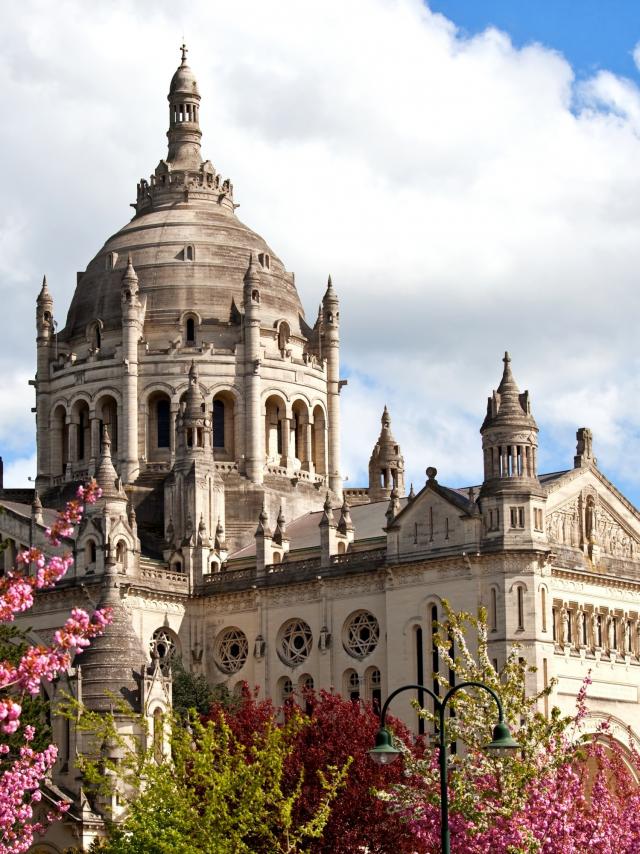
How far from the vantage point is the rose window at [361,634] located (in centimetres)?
9081

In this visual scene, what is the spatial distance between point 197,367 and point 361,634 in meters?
22.4

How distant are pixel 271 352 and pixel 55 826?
45.3 m

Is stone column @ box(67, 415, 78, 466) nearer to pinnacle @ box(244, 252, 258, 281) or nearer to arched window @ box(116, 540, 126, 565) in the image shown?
pinnacle @ box(244, 252, 258, 281)

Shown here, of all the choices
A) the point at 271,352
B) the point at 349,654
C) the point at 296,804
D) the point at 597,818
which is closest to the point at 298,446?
the point at 271,352

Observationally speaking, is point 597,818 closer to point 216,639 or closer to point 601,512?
point 601,512

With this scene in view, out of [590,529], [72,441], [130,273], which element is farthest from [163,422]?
[590,529]

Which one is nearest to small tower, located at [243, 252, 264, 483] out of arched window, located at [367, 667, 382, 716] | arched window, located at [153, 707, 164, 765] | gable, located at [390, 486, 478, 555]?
gable, located at [390, 486, 478, 555]

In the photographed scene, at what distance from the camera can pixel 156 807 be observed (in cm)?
5659

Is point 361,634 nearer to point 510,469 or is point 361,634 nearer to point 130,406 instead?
point 510,469

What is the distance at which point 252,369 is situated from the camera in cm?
10812

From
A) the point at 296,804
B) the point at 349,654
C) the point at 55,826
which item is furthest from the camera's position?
the point at 349,654

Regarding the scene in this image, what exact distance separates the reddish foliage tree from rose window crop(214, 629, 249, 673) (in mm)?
21009

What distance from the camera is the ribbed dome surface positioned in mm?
109625

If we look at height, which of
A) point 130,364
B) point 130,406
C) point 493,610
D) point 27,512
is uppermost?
point 130,364
